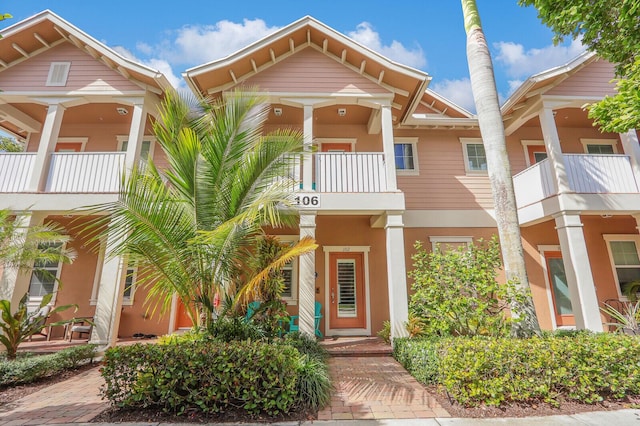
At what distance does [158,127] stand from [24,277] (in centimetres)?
535

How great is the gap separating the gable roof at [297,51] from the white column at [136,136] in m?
1.47

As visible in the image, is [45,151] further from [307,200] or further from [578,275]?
[578,275]

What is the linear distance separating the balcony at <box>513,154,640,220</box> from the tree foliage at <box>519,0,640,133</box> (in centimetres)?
223

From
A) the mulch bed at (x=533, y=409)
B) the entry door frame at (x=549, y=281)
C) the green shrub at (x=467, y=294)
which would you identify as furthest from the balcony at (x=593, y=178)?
the mulch bed at (x=533, y=409)

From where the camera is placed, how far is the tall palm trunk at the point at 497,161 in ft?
17.9

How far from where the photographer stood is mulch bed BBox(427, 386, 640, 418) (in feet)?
13.3

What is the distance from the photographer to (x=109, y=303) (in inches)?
271

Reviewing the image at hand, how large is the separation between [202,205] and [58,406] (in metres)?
3.45

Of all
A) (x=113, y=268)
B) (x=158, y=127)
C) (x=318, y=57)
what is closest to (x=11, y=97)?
(x=113, y=268)

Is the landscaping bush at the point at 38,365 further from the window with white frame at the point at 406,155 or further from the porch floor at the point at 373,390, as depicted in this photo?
the window with white frame at the point at 406,155

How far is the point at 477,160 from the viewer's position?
10039mm

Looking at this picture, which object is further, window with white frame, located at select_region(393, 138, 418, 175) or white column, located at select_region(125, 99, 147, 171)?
window with white frame, located at select_region(393, 138, 418, 175)

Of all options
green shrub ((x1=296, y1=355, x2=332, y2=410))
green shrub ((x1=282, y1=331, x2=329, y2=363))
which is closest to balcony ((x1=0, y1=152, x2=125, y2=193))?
green shrub ((x1=282, y1=331, x2=329, y2=363))

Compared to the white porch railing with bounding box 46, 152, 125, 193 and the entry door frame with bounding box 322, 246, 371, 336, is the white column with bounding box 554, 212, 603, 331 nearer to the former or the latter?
the entry door frame with bounding box 322, 246, 371, 336
